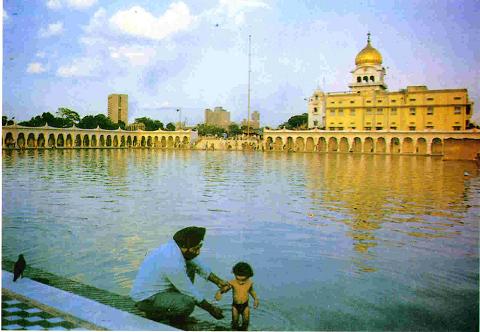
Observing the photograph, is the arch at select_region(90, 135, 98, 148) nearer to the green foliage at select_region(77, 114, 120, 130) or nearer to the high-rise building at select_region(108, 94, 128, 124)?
the green foliage at select_region(77, 114, 120, 130)

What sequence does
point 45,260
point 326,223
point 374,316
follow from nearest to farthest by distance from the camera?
point 374,316, point 45,260, point 326,223

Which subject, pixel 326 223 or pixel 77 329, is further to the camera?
pixel 326 223

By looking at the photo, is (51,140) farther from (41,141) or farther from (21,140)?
(21,140)

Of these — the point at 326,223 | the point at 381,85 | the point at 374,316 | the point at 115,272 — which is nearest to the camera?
the point at 374,316

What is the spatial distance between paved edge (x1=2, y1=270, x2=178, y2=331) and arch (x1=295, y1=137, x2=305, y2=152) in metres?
53.5

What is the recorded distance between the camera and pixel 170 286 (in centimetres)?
437

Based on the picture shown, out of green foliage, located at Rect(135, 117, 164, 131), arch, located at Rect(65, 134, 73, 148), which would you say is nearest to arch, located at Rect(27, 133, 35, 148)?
arch, located at Rect(65, 134, 73, 148)

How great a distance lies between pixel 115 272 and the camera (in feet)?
18.9

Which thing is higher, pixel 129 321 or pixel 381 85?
pixel 381 85

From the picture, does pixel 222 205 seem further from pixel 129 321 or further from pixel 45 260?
pixel 129 321

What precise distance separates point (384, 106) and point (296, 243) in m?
46.2

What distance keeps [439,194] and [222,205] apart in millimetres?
6770

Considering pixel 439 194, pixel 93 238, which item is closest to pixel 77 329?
pixel 93 238

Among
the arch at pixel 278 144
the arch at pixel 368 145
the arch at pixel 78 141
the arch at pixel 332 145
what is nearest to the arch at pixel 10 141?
the arch at pixel 78 141
